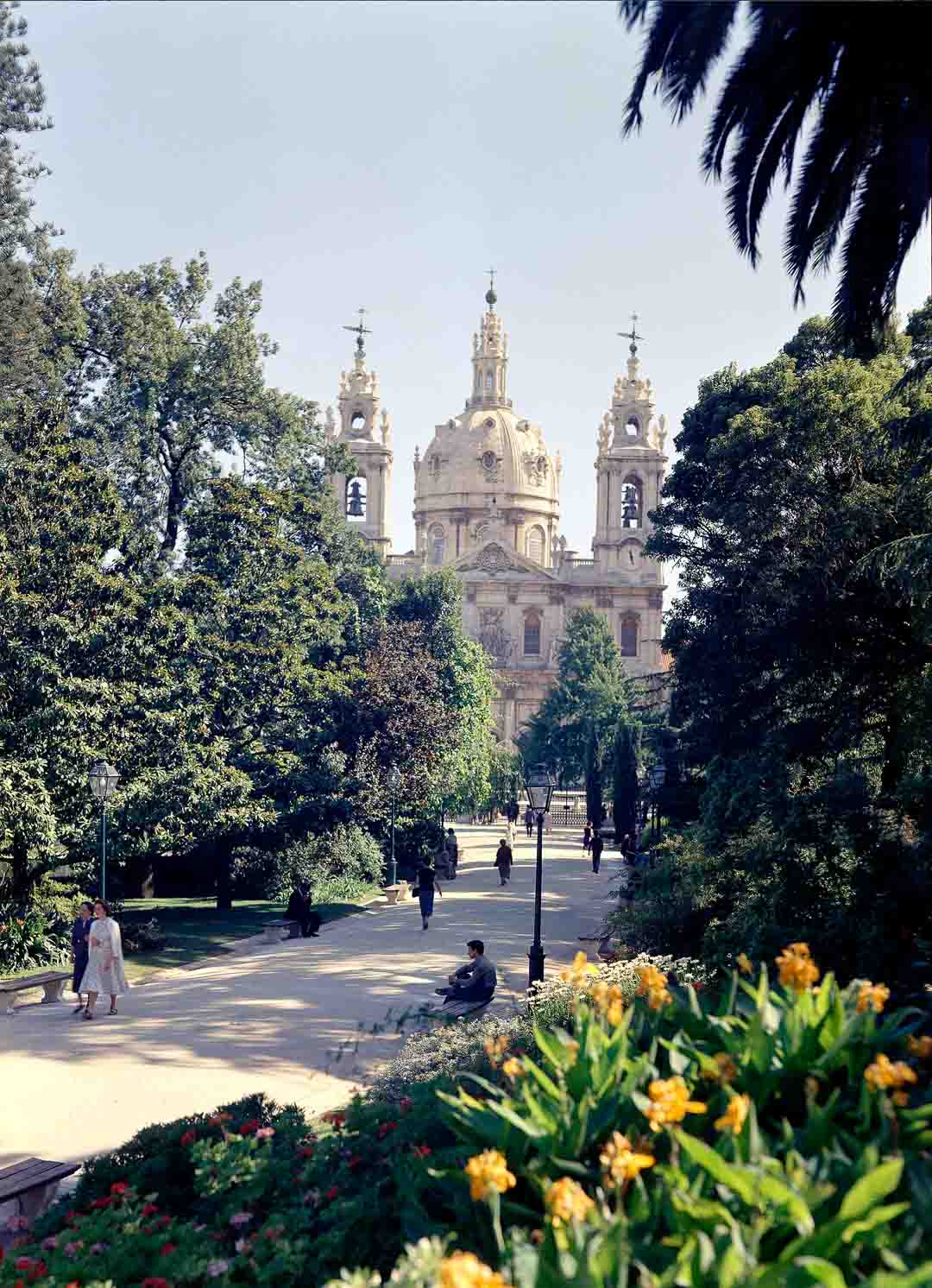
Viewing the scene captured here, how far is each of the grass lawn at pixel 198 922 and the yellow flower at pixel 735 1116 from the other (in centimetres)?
1548

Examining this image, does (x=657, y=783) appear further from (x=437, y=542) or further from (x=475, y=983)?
(x=437, y=542)

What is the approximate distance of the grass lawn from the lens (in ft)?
66.9

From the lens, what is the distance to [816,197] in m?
9.96

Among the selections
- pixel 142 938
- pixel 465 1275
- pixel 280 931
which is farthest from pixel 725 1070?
pixel 280 931

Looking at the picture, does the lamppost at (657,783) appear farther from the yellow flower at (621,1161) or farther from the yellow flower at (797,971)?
the yellow flower at (621,1161)

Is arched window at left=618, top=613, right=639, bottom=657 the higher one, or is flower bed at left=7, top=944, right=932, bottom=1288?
arched window at left=618, top=613, right=639, bottom=657

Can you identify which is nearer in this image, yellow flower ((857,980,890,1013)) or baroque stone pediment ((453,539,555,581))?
yellow flower ((857,980,890,1013))

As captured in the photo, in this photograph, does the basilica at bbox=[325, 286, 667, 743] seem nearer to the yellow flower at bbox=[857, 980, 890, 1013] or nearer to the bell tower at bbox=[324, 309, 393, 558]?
the bell tower at bbox=[324, 309, 393, 558]

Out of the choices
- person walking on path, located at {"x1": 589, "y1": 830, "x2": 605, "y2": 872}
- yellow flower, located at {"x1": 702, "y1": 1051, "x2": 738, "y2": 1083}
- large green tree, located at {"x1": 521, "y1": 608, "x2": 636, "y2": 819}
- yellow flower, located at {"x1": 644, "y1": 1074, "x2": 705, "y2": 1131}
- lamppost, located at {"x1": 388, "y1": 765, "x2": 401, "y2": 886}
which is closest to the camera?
yellow flower, located at {"x1": 644, "y1": 1074, "x2": 705, "y2": 1131}

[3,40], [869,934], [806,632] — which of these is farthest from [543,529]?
[869,934]

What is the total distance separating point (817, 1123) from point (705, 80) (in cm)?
693

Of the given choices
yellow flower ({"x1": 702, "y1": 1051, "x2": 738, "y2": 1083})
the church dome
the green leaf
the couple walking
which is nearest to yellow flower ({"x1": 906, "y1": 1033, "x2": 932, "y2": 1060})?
yellow flower ({"x1": 702, "y1": 1051, "x2": 738, "y2": 1083})

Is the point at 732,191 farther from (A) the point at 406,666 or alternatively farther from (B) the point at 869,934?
(A) the point at 406,666

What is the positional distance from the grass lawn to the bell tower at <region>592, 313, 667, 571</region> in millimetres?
59297
